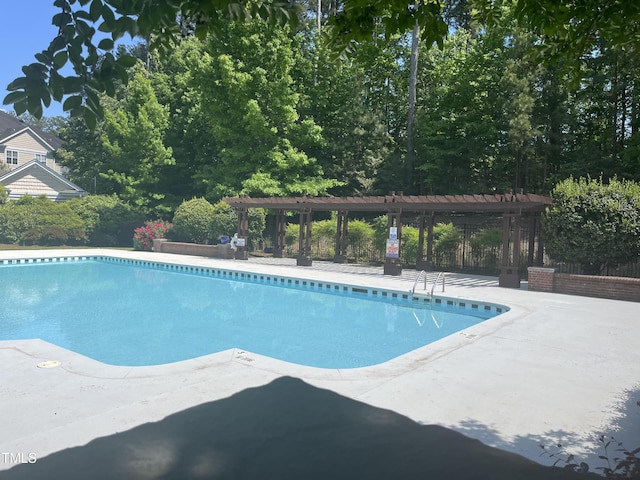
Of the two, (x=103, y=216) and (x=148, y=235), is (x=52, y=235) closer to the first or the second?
(x=103, y=216)

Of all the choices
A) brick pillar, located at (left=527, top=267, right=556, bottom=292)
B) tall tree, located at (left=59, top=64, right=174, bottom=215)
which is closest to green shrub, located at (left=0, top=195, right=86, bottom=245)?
tall tree, located at (left=59, top=64, right=174, bottom=215)

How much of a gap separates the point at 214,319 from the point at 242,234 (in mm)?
12359

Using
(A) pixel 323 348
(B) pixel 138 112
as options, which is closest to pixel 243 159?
(B) pixel 138 112

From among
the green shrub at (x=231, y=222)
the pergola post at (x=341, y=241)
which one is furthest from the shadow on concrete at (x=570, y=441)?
the green shrub at (x=231, y=222)

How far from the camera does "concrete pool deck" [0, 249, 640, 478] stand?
14.6 ft

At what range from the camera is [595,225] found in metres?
14.3

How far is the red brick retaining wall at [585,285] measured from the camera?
13.6 meters

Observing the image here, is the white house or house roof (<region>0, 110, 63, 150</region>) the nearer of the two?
the white house

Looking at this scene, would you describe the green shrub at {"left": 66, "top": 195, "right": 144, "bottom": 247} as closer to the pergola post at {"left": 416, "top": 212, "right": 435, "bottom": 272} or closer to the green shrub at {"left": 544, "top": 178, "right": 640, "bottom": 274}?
the pergola post at {"left": 416, "top": 212, "right": 435, "bottom": 272}

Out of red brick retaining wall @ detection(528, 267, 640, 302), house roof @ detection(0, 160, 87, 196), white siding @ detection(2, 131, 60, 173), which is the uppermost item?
white siding @ detection(2, 131, 60, 173)

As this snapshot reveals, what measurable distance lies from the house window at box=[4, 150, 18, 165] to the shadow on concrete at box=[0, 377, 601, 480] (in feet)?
155

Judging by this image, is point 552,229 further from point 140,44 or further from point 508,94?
point 140,44

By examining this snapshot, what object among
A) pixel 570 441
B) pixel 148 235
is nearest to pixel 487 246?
pixel 570 441

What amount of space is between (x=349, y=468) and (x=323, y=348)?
600 centimetres
